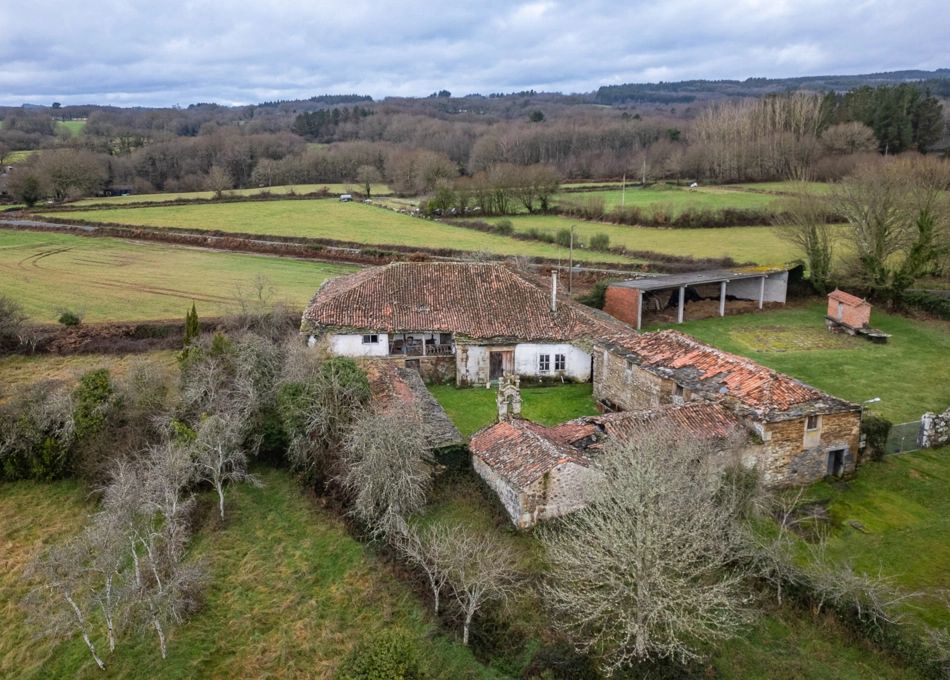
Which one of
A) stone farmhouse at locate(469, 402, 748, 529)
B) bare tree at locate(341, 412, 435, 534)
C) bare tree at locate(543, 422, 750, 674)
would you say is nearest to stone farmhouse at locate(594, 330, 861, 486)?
stone farmhouse at locate(469, 402, 748, 529)

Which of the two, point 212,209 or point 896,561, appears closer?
point 896,561

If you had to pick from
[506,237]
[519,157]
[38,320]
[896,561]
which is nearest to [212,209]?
[506,237]

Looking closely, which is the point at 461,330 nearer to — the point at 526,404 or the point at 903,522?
the point at 526,404

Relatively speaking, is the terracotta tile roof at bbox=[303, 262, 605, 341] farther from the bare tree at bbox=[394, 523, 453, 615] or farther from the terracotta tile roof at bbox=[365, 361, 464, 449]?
the bare tree at bbox=[394, 523, 453, 615]

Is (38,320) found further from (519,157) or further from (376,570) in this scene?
(519,157)

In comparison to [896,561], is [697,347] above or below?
above

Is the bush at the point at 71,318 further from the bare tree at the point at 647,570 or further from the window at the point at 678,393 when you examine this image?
the bare tree at the point at 647,570
